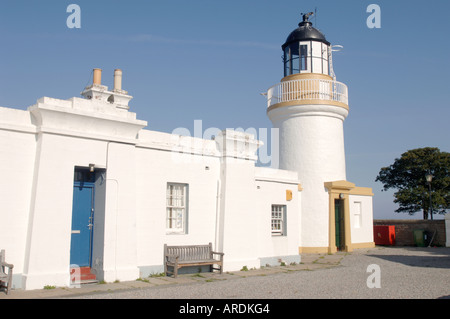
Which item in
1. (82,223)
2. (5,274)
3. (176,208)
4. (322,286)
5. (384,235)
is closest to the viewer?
(5,274)

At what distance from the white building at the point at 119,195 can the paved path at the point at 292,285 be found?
2.30ft

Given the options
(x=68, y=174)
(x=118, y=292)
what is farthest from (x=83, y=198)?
(x=118, y=292)

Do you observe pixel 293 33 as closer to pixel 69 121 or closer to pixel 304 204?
pixel 304 204

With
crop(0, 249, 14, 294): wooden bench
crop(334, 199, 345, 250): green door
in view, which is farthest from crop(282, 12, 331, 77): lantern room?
crop(0, 249, 14, 294): wooden bench

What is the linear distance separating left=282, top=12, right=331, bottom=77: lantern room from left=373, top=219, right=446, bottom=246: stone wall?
10.2 metres

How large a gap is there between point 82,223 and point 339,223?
13.3 metres

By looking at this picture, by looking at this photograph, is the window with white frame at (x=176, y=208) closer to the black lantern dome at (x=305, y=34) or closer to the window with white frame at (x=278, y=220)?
the window with white frame at (x=278, y=220)

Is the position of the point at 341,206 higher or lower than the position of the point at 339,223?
higher

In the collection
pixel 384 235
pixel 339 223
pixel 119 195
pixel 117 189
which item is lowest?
pixel 384 235

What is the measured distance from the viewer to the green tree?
104 feet

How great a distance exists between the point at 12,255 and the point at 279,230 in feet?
28.9

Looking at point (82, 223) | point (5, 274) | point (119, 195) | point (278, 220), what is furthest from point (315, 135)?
point (5, 274)

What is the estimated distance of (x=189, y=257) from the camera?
11703 millimetres

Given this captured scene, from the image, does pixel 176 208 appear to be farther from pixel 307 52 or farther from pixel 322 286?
pixel 307 52
